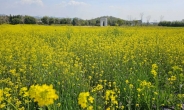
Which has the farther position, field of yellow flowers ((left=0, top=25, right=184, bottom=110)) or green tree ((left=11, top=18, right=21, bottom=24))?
green tree ((left=11, top=18, right=21, bottom=24))

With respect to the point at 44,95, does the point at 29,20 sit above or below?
above

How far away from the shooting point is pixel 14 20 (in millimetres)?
42281

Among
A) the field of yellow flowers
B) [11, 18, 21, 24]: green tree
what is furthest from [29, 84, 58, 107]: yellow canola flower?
[11, 18, 21, 24]: green tree

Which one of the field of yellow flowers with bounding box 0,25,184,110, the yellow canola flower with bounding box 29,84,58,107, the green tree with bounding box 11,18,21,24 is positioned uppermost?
the green tree with bounding box 11,18,21,24

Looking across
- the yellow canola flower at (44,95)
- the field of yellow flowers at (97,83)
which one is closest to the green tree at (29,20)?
the field of yellow flowers at (97,83)

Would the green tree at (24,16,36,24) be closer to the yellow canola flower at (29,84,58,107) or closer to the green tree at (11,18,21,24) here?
the green tree at (11,18,21,24)

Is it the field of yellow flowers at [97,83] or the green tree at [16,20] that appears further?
the green tree at [16,20]

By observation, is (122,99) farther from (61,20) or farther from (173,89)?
(61,20)

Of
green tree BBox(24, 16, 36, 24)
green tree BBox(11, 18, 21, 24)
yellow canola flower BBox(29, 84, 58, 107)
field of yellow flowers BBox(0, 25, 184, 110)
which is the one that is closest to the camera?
yellow canola flower BBox(29, 84, 58, 107)

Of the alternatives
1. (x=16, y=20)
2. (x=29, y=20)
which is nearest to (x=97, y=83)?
(x=16, y=20)

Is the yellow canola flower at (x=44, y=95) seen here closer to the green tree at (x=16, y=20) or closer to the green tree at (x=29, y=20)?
the green tree at (x=16, y=20)

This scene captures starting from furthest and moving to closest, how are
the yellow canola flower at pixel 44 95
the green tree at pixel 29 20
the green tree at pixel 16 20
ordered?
1. the green tree at pixel 29 20
2. the green tree at pixel 16 20
3. the yellow canola flower at pixel 44 95

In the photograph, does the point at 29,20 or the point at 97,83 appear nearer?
the point at 97,83

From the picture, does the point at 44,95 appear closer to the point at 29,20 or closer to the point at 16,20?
the point at 16,20
